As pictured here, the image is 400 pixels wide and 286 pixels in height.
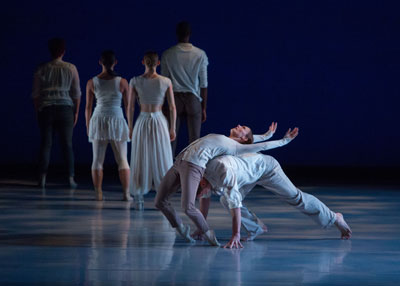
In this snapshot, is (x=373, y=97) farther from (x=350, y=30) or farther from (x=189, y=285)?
(x=189, y=285)

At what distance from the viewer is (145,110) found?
7070mm

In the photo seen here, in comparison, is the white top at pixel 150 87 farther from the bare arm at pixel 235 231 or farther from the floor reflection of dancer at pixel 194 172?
the bare arm at pixel 235 231

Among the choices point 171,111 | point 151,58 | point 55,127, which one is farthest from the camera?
point 55,127

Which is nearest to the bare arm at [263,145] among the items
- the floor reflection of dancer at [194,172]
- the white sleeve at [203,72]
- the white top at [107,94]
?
the floor reflection of dancer at [194,172]

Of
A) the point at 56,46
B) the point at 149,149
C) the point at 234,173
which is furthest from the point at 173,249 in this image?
the point at 56,46

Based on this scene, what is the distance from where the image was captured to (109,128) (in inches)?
288

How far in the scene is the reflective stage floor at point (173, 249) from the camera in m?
4.08

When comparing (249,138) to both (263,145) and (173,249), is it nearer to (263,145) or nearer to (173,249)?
(263,145)

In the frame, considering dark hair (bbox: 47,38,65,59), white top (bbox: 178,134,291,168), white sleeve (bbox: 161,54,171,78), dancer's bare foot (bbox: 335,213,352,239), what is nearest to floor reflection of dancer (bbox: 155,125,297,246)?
white top (bbox: 178,134,291,168)

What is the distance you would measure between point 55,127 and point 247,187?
375 centimetres

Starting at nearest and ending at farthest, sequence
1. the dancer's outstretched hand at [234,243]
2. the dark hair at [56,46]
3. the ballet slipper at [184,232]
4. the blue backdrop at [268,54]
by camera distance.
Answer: the dancer's outstretched hand at [234,243]
the ballet slipper at [184,232]
the dark hair at [56,46]
the blue backdrop at [268,54]

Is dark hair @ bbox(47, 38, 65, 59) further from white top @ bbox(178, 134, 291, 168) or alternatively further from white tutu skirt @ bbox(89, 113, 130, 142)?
white top @ bbox(178, 134, 291, 168)

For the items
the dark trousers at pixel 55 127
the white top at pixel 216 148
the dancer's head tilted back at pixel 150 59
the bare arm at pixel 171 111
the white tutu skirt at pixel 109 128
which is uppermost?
the dancer's head tilted back at pixel 150 59

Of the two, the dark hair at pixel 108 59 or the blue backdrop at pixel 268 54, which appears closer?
the dark hair at pixel 108 59
